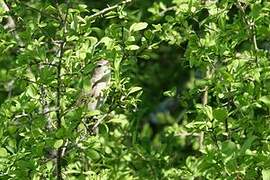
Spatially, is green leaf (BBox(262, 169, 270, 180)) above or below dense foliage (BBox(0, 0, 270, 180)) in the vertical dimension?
below

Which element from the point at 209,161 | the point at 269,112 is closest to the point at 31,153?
the point at 209,161

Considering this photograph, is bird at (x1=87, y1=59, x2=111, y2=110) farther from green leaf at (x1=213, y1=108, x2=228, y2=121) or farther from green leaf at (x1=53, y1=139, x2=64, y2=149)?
green leaf at (x1=213, y1=108, x2=228, y2=121)

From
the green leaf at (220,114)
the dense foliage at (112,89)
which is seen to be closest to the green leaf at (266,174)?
the dense foliage at (112,89)

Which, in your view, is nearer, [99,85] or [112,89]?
[112,89]

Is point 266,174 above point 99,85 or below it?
below

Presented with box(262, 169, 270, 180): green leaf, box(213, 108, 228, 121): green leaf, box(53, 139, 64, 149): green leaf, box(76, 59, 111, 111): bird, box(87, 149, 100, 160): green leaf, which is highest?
box(76, 59, 111, 111): bird

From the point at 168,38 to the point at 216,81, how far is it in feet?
1.15

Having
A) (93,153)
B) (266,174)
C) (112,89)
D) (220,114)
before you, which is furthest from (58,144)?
(266,174)

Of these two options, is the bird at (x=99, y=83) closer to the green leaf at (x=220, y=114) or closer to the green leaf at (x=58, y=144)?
the green leaf at (x=58, y=144)

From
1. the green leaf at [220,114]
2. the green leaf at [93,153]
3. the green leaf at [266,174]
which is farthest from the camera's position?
the green leaf at [93,153]

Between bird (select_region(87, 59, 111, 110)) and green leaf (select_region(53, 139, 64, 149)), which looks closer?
green leaf (select_region(53, 139, 64, 149))

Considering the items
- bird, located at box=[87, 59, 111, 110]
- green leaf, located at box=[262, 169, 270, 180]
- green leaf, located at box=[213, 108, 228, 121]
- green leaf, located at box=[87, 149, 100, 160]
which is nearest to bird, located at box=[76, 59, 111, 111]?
bird, located at box=[87, 59, 111, 110]

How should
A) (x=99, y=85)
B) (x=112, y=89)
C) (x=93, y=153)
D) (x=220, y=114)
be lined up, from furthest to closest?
1. (x=99, y=85)
2. (x=112, y=89)
3. (x=93, y=153)
4. (x=220, y=114)

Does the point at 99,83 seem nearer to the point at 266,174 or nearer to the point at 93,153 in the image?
the point at 93,153
